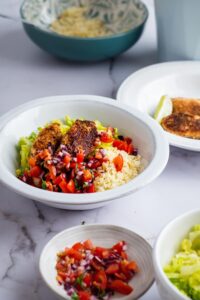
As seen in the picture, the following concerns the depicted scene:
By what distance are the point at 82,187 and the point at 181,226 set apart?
11.2 inches

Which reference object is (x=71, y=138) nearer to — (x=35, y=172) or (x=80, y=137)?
(x=80, y=137)

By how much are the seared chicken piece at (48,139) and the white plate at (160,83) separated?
322mm

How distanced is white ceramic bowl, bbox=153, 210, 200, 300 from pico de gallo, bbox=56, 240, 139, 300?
0.25ft

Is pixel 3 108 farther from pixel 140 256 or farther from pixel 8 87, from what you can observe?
pixel 140 256

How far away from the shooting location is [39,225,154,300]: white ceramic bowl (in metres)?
1.20

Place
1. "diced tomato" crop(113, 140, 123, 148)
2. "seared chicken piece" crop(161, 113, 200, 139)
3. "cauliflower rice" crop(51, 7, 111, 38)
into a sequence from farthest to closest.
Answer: "cauliflower rice" crop(51, 7, 111, 38) → "seared chicken piece" crop(161, 113, 200, 139) → "diced tomato" crop(113, 140, 123, 148)

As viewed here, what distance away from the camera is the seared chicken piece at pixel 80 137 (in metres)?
1.51

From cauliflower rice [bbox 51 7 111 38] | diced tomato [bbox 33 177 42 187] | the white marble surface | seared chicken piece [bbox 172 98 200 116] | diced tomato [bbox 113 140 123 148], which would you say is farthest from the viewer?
cauliflower rice [bbox 51 7 111 38]

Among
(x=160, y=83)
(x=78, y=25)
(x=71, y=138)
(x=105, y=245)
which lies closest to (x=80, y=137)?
(x=71, y=138)

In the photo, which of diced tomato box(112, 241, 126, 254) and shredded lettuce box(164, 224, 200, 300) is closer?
shredded lettuce box(164, 224, 200, 300)

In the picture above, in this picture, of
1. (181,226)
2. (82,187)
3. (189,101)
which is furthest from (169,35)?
(181,226)

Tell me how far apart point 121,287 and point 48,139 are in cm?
Answer: 47

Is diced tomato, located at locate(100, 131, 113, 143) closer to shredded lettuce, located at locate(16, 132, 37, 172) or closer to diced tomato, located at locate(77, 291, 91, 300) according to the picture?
→ shredded lettuce, located at locate(16, 132, 37, 172)

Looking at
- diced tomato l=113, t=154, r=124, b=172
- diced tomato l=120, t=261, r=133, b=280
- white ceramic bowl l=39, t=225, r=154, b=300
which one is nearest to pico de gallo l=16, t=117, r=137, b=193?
diced tomato l=113, t=154, r=124, b=172
